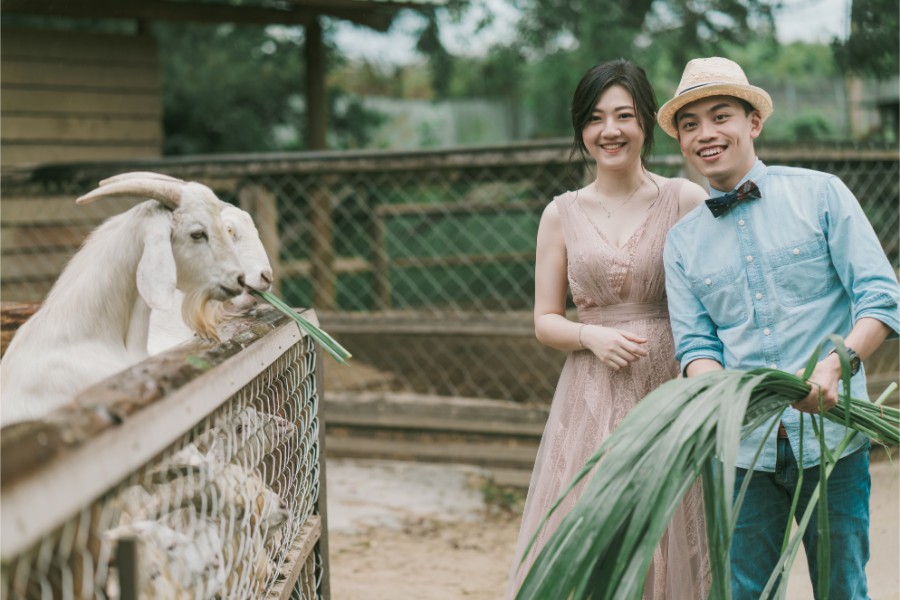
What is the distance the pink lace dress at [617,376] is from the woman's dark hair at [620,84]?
0.20m

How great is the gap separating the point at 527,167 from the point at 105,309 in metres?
3.37

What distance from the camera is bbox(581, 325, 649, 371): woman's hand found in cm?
246

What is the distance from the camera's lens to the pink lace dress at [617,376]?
252 centimetres

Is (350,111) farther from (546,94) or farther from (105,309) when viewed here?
(105,309)

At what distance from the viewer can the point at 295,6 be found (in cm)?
783

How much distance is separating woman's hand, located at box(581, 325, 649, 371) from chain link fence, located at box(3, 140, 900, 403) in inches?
39.9

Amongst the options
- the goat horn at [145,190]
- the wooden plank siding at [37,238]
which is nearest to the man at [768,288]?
the goat horn at [145,190]

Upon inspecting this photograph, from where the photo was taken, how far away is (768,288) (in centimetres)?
224

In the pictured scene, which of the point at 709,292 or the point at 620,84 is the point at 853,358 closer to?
the point at 709,292

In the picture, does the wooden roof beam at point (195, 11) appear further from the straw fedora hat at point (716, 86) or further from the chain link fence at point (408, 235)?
the straw fedora hat at point (716, 86)

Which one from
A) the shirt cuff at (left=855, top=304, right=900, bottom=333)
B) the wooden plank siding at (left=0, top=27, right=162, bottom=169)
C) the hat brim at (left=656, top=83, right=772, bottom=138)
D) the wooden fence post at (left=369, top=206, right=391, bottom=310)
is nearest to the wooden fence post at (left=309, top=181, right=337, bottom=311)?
the wooden fence post at (left=369, top=206, right=391, bottom=310)

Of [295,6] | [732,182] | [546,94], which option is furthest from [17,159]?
[732,182]

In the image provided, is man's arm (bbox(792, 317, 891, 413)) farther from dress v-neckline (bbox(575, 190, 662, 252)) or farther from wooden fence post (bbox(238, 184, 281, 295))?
wooden fence post (bbox(238, 184, 281, 295))

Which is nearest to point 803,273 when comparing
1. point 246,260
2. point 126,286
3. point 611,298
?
point 611,298
